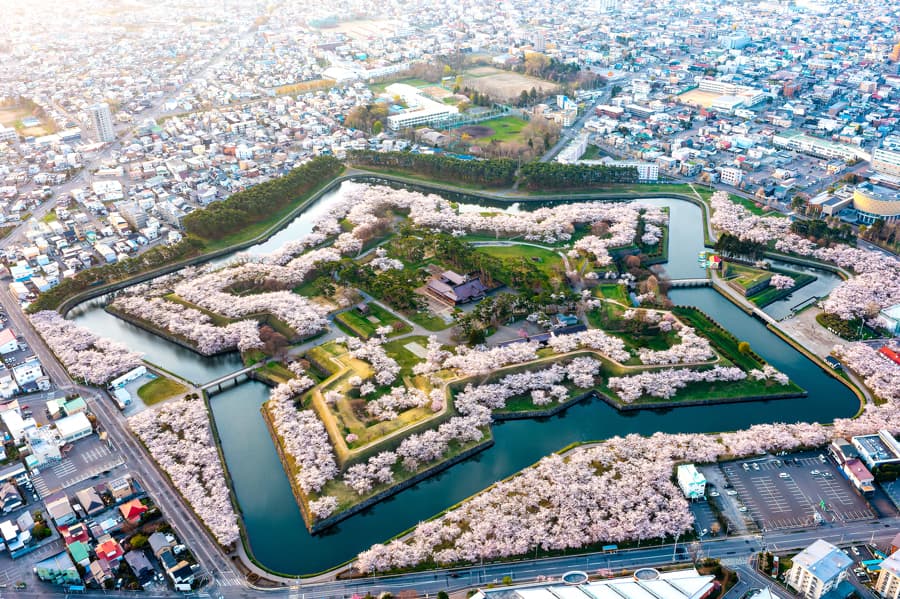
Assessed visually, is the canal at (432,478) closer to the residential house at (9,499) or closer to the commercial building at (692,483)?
the commercial building at (692,483)

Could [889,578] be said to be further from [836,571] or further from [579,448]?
[579,448]

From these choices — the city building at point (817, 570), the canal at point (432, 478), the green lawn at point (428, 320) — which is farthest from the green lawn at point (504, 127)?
the city building at point (817, 570)

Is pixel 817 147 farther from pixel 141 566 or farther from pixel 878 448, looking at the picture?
pixel 141 566

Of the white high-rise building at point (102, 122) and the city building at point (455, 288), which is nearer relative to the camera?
the city building at point (455, 288)

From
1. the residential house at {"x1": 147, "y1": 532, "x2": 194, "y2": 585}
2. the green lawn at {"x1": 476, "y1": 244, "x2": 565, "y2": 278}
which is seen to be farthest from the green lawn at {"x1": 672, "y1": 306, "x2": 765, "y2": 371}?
the residential house at {"x1": 147, "y1": 532, "x2": 194, "y2": 585}

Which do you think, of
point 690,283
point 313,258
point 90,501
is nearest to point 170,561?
point 90,501

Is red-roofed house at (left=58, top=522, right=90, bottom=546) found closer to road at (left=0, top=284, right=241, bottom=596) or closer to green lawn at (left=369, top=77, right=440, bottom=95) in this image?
road at (left=0, top=284, right=241, bottom=596)

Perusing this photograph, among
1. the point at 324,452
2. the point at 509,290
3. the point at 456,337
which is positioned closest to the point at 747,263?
the point at 509,290
